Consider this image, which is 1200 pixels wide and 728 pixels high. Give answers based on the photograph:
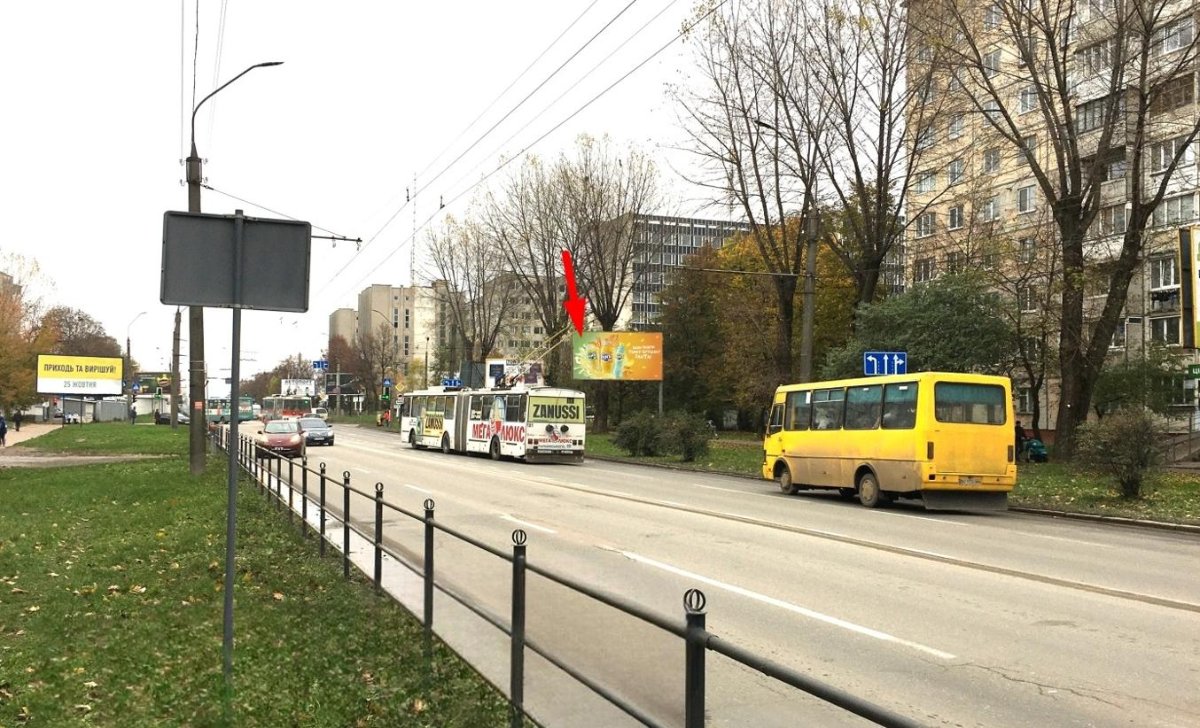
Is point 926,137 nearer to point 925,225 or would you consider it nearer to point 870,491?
point 925,225

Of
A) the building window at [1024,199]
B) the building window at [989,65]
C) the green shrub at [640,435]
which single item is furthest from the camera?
the building window at [1024,199]

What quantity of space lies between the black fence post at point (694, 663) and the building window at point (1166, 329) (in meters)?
51.7

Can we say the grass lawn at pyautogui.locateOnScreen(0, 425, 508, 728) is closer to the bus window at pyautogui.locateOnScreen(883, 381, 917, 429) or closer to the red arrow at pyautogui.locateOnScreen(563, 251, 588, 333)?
the bus window at pyautogui.locateOnScreen(883, 381, 917, 429)

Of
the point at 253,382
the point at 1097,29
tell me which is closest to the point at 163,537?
the point at 1097,29

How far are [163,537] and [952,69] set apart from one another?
24156mm

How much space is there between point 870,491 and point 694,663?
57.8 feet

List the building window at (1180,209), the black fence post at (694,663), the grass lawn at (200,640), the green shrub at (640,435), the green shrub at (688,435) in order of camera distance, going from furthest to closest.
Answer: the building window at (1180,209) → the green shrub at (640,435) → the green shrub at (688,435) → the grass lawn at (200,640) → the black fence post at (694,663)

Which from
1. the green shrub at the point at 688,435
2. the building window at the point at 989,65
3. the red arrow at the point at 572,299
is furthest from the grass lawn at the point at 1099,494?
the red arrow at the point at 572,299

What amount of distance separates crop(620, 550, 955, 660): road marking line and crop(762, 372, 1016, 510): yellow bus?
9.02 metres

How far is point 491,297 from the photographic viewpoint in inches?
2457

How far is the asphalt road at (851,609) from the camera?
16.5 feet

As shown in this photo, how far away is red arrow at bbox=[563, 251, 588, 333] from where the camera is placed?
47750 mm

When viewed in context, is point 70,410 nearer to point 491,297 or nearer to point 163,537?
point 491,297

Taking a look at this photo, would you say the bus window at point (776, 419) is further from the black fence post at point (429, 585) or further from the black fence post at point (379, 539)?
the black fence post at point (429, 585)
